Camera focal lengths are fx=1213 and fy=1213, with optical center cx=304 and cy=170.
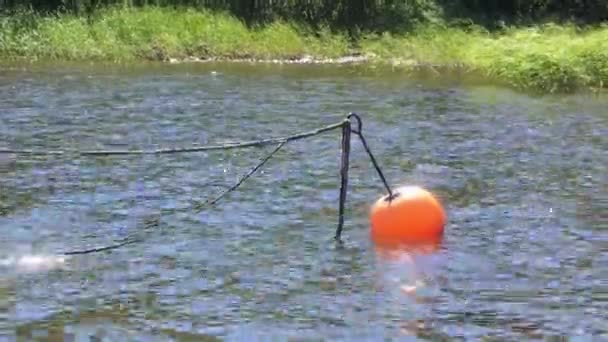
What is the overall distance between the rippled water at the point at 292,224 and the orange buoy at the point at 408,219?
0.27 metres

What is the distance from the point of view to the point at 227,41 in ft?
127

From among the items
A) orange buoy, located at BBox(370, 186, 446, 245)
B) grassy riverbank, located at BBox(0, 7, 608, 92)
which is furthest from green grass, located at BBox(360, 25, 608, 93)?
orange buoy, located at BBox(370, 186, 446, 245)

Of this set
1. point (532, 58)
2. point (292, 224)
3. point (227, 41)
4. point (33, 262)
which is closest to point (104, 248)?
point (33, 262)

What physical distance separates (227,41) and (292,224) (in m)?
24.4

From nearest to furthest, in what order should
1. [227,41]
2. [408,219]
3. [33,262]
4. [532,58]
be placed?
[33,262] → [408,219] → [532,58] → [227,41]

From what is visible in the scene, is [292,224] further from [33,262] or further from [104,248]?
[33,262]

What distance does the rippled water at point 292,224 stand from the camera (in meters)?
11.0

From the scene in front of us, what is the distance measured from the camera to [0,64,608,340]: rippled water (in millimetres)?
11016

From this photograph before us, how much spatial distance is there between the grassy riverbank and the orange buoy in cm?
1890

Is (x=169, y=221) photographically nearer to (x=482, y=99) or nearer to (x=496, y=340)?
(x=496, y=340)

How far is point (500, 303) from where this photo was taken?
1150cm

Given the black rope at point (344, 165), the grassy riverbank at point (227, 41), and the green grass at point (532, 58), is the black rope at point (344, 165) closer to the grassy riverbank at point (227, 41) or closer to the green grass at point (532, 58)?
the green grass at point (532, 58)

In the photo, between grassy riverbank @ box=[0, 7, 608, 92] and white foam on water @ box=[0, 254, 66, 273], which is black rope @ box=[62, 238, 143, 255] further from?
grassy riverbank @ box=[0, 7, 608, 92]

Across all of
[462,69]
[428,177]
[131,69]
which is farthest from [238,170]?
[462,69]
